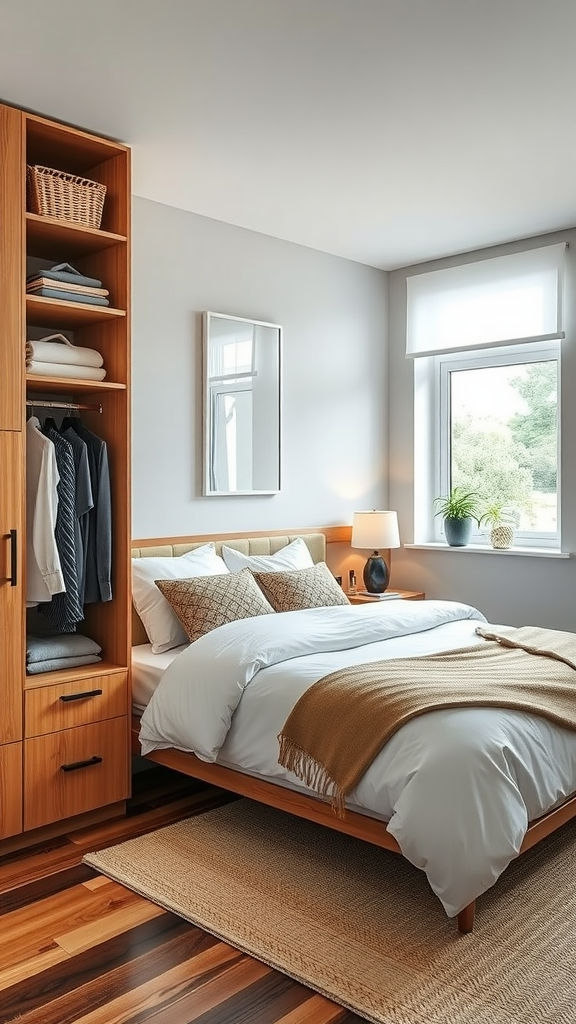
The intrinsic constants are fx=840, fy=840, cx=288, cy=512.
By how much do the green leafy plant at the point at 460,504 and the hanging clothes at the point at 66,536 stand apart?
2.63 metres

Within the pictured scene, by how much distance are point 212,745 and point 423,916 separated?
2.97 feet

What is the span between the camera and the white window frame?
481 cm

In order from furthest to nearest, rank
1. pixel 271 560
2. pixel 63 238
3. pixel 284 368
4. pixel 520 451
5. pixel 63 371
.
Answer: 1. pixel 520 451
2. pixel 284 368
3. pixel 271 560
4. pixel 63 238
5. pixel 63 371

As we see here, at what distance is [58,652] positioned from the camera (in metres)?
3.26

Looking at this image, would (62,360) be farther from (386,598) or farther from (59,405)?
(386,598)

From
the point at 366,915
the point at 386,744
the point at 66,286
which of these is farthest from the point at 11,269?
the point at 366,915

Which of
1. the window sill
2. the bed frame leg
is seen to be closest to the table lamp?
the window sill

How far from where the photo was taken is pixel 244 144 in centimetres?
338

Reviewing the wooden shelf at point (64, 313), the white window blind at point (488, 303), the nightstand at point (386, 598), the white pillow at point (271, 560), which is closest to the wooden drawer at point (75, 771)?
the white pillow at point (271, 560)

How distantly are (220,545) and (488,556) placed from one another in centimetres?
167

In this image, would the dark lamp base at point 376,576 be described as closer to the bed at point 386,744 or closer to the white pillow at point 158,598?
the bed at point 386,744

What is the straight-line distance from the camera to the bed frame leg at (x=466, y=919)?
7.91 feet

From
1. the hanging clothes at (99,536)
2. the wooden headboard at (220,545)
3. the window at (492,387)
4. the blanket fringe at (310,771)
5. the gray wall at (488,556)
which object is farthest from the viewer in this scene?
the window at (492,387)

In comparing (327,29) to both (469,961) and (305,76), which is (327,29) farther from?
(469,961)
